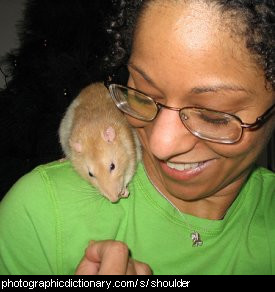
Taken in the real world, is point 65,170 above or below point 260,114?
below

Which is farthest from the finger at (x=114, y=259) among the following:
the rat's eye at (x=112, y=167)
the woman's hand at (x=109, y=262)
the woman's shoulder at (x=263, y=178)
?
the rat's eye at (x=112, y=167)

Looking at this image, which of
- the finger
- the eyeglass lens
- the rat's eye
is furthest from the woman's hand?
the rat's eye

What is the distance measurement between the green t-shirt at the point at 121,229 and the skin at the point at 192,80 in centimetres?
23

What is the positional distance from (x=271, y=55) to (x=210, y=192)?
19.4 inches

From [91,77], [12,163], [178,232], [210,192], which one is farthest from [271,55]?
[12,163]

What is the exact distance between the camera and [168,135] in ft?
3.12

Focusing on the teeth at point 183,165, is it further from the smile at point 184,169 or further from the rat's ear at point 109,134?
the rat's ear at point 109,134

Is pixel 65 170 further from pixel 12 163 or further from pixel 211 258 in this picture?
pixel 12 163

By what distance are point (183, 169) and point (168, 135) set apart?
0.63 ft

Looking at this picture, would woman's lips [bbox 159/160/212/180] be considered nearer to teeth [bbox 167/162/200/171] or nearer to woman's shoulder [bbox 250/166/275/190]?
teeth [bbox 167/162/200/171]

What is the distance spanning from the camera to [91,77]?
2.23m

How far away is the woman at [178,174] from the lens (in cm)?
83

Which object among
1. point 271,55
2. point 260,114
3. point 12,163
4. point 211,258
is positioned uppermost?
point 271,55

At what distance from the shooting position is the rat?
1.72 metres
